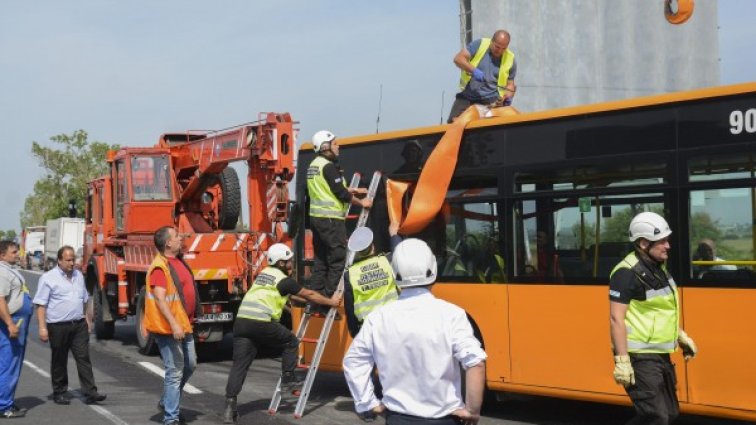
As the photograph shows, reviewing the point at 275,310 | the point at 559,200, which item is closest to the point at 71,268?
the point at 275,310

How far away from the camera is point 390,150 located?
1109 centimetres

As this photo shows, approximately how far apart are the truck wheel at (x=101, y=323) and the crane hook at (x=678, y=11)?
1090cm

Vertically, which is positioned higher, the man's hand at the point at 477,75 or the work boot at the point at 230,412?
the man's hand at the point at 477,75

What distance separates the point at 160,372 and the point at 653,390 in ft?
29.2

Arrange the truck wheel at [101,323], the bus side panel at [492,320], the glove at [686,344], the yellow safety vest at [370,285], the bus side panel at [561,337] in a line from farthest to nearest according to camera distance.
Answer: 1. the truck wheel at [101,323]
2. the bus side panel at [492,320]
3. the yellow safety vest at [370,285]
4. the bus side panel at [561,337]
5. the glove at [686,344]

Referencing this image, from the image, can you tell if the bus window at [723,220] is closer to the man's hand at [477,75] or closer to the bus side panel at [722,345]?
the bus side panel at [722,345]

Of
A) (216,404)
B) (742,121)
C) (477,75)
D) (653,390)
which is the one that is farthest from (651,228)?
(216,404)

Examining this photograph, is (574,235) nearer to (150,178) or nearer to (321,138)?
(321,138)

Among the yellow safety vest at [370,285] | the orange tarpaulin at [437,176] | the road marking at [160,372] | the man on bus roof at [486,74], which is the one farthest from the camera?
the road marking at [160,372]

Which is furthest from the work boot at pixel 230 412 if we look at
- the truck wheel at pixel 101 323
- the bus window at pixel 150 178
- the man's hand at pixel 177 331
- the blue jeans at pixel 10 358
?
the truck wheel at pixel 101 323

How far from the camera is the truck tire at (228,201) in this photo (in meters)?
18.2

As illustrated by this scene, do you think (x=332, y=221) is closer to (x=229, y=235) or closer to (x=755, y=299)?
(x=755, y=299)

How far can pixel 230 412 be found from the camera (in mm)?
10078

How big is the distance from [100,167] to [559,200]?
77.1m
